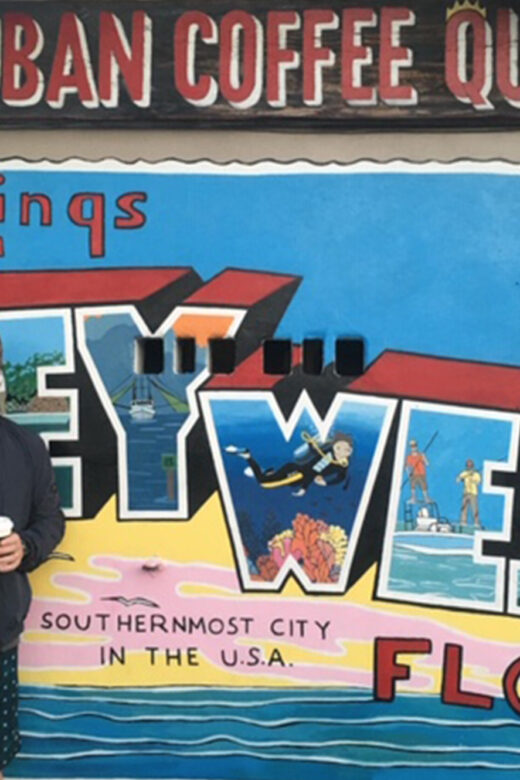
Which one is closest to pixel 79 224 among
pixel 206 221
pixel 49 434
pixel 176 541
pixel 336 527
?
pixel 206 221

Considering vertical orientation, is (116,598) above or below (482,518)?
below

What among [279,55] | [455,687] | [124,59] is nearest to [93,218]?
[124,59]

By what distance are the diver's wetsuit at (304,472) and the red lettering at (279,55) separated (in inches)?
57.4

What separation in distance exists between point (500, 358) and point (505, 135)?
0.90 metres

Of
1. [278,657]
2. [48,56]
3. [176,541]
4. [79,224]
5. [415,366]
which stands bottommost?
[278,657]

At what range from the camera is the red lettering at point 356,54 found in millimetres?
3969

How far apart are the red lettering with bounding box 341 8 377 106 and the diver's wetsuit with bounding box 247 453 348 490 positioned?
1.46m

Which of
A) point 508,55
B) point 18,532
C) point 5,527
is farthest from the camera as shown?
point 508,55

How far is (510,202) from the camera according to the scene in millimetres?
3980

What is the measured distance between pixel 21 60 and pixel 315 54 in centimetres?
121

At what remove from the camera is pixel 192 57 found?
4000 millimetres

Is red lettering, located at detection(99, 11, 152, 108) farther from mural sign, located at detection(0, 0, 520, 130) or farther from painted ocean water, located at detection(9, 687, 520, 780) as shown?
painted ocean water, located at detection(9, 687, 520, 780)

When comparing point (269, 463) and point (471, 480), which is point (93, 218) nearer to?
point (269, 463)

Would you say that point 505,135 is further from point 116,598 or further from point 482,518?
point 116,598
